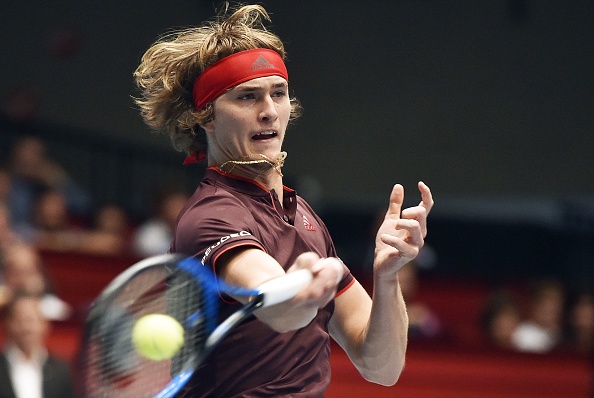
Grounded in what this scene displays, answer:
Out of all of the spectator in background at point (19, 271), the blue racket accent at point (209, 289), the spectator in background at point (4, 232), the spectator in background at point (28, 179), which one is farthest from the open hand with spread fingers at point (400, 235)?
the spectator in background at point (28, 179)

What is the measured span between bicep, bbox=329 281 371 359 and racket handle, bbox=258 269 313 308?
60 centimetres

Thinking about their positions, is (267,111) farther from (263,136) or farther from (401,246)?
(401,246)

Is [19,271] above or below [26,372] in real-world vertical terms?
Result: above

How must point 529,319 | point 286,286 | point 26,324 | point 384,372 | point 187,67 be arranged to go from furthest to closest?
point 529,319 → point 26,324 → point 384,372 → point 187,67 → point 286,286

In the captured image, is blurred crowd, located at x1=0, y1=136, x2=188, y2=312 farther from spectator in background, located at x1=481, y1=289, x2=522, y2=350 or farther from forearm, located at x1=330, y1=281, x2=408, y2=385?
forearm, located at x1=330, y1=281, x2=408, y2=385

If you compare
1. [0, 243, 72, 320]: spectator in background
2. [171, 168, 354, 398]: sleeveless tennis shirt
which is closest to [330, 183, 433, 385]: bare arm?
[171, 168, 354, 398]: sleeveless tennis shirt

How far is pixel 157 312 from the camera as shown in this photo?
7.49ft

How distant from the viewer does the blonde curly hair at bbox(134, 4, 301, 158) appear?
2.47 metres

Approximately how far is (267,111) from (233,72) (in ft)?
0.38

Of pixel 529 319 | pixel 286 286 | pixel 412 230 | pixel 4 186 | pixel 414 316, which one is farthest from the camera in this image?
pixel 529 319

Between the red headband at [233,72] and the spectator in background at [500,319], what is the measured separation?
4394 millimetres

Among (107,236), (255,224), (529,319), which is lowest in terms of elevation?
(529,319)

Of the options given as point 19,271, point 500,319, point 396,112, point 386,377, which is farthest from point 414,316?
point 386,377

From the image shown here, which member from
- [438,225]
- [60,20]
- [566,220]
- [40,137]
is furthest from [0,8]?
[566,220]
